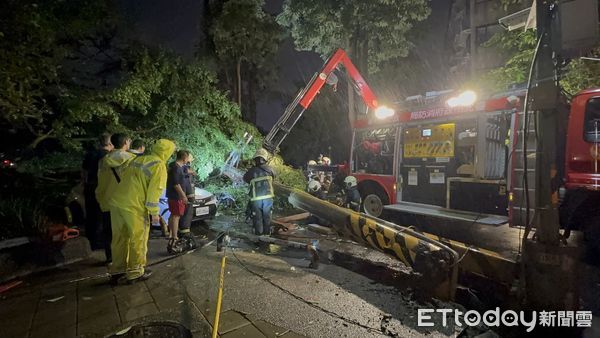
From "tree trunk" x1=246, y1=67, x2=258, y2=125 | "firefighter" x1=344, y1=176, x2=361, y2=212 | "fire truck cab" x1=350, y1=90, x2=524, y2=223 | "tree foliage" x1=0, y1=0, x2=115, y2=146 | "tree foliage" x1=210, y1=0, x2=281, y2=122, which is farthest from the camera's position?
"tree trunk" x1=246, y1=67, x2=258, y2=125

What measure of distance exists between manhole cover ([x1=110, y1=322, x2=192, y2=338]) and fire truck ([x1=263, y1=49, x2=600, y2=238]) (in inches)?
161

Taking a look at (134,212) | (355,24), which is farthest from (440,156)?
(355,24)

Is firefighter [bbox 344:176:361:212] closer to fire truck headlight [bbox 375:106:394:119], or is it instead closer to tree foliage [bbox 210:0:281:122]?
fire truck headlight [bbox 375:106:394:119]

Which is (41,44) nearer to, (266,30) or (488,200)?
(488,200)

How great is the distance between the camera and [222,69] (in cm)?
1680

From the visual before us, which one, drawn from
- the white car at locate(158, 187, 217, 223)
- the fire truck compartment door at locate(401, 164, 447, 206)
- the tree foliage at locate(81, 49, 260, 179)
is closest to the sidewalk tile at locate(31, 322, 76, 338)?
the white car at locate(158, 187, 217, 223)

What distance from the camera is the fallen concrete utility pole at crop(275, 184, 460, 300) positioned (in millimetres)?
3500

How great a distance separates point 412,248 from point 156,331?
108 inches

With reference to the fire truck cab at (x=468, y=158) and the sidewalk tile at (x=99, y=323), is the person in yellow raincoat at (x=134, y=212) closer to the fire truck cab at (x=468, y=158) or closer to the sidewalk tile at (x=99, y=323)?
the sidewalk tile at (x=99, y=323)

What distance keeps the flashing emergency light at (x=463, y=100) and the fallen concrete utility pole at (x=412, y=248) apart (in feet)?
12.2

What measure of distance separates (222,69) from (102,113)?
10.9 m

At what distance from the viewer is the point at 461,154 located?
7.11 m

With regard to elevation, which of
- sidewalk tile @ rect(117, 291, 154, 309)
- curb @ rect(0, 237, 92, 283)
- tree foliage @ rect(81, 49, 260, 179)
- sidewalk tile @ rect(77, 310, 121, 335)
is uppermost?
tree foliage @ rect(81, 49, 260, 179)

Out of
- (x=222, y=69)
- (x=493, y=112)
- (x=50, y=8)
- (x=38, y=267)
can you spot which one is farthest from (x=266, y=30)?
(x=38, y=267)
